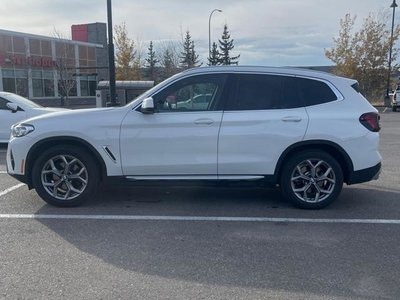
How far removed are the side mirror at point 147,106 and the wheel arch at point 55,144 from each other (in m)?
0.85

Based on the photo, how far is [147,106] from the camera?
17.9ft

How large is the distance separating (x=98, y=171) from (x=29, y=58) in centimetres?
3629

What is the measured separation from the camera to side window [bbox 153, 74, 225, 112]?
5.74 meters

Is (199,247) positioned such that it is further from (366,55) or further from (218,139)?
(366,55)

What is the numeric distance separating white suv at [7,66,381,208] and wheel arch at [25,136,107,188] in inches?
0.5

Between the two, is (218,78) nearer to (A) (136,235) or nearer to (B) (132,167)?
(B) (132,167)

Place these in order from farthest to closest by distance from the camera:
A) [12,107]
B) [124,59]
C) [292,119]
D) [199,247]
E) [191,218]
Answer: [124,59], [12,107], [292,119], [191,218], [199,247]

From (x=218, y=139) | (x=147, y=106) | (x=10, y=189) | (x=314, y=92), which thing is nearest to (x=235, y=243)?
(x=218, y=139)

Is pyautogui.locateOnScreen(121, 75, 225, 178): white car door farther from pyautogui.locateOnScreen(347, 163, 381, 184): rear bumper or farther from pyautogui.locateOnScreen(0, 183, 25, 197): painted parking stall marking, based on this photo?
pyautogui.locateOnScreen(0, 183, 25, 197): painted parking stall marking

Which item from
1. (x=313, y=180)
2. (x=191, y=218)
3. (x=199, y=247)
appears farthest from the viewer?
(x=313, y=180)

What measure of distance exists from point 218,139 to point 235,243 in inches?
61.5

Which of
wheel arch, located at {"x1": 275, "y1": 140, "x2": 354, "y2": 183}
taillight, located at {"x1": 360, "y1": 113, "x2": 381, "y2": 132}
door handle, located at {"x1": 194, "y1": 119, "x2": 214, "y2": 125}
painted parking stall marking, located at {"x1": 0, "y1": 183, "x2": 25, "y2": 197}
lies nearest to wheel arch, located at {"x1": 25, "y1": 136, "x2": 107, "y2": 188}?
painted parking stall marking, located at {"x1": 0, "y1": 183, "x2": 25, "y2": 197}

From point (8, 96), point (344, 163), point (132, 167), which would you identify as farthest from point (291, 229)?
point (8, 96)

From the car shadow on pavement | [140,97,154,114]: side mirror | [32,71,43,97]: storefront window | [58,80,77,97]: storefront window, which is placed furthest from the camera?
[32,71,43,97]: storefront window
